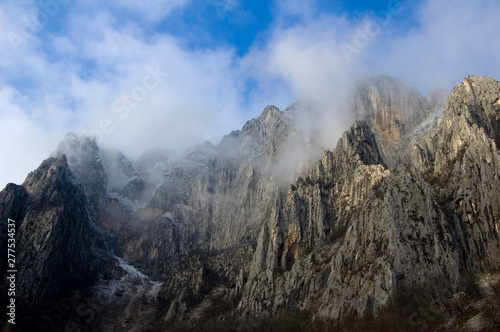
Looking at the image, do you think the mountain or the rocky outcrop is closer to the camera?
the mountain

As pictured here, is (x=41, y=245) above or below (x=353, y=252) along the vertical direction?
above

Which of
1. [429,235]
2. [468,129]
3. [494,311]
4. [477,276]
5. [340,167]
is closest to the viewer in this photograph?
[494,311]


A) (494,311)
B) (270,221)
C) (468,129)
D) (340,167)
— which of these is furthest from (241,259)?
(494,311)

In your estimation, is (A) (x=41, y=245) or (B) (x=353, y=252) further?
(A) (x=41, y=245)

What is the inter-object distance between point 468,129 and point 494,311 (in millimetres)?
69932

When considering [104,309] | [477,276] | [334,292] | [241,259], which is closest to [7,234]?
[104,309]

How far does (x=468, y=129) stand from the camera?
423 feet

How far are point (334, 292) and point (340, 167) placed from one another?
69.6m

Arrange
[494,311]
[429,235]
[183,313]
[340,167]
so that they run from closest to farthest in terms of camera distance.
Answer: [494,311]
[429,235]
[183,313]
[340,167]

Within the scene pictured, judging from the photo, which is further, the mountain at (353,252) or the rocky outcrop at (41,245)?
the rocky outcrop at (41,245)

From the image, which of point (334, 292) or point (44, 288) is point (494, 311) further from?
point (44, 288)

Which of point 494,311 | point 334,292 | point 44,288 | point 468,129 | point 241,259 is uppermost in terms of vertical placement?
point 468,129

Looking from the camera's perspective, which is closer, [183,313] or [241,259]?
[183,313]

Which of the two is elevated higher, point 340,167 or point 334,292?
point 340,167
